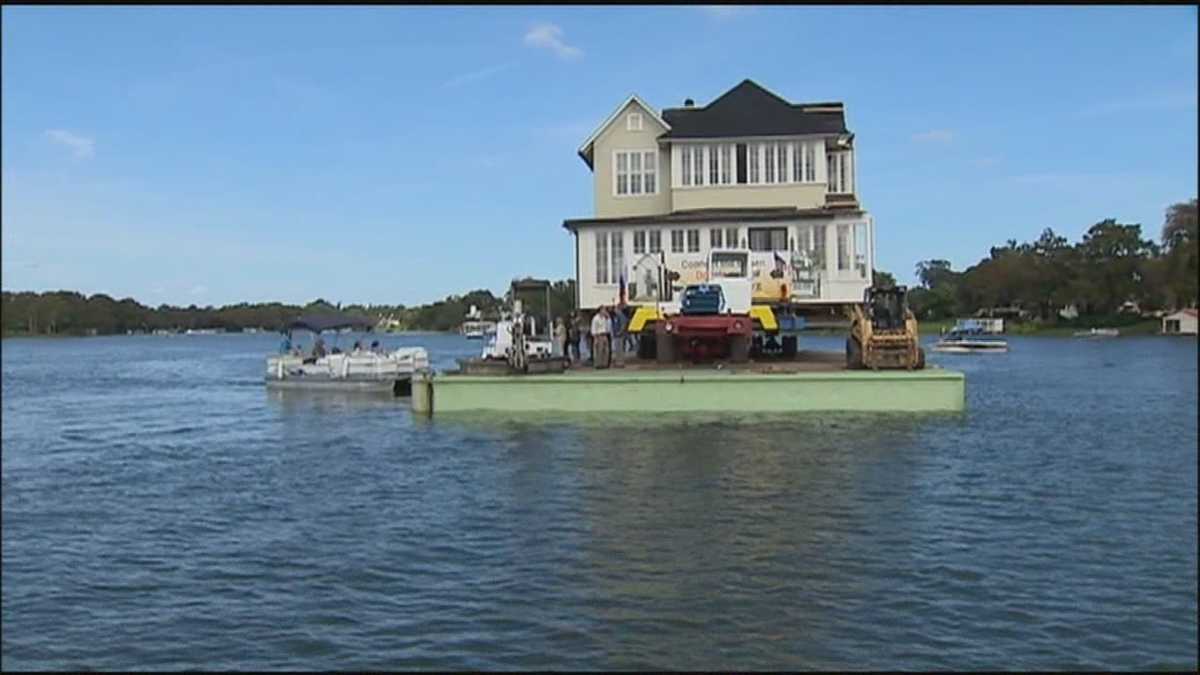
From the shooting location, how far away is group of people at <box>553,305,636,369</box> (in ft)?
95.2

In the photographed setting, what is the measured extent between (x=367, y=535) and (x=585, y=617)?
4411 millimetres

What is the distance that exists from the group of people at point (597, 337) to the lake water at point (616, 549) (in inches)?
243

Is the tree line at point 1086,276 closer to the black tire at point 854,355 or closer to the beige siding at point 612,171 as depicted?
the black tire at point 854,355

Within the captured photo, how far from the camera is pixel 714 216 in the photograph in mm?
33688

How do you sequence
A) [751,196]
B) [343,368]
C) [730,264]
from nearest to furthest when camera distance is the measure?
[730,264], [751,196], [343,368]

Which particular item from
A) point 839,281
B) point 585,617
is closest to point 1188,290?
point 585,617

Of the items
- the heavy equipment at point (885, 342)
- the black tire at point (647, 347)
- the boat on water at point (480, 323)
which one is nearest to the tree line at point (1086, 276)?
the heavy equipment at point (885, 342)

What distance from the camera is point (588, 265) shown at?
34750 millimetres

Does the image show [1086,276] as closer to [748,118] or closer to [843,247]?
[843,247]

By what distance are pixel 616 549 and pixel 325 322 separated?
32.9 meters

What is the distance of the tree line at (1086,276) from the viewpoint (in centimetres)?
426

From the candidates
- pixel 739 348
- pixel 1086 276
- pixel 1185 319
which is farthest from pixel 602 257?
pixel 1185 319

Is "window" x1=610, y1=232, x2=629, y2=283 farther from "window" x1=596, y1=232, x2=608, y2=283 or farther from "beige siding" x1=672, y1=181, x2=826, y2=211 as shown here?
"beige siding" x1=672, y1=181, x2=826, y2=211

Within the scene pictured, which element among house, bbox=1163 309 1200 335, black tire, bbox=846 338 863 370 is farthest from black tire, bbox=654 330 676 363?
house, bbox=1163 309 1200 335
